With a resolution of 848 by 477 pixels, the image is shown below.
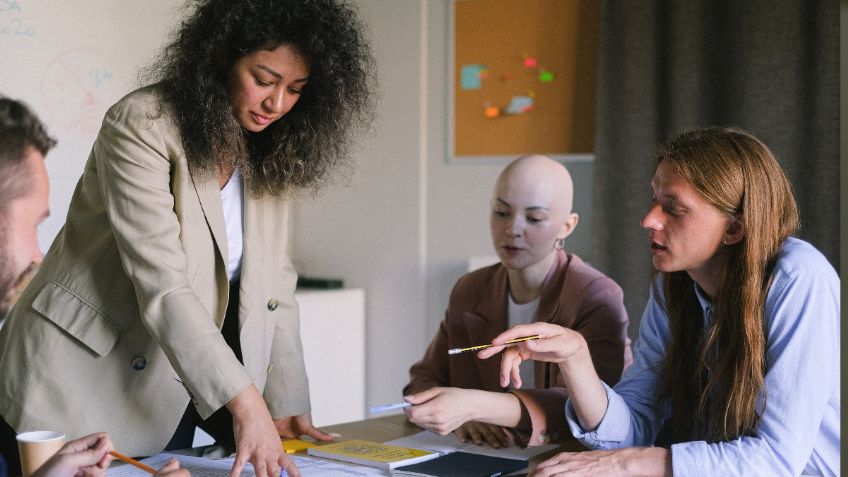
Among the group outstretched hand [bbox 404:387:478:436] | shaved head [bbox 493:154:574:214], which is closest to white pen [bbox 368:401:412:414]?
outstretched hand [bbox 404:387:478:436]

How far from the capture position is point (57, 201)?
315cm

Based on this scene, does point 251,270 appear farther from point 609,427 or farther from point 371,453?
point 609,427

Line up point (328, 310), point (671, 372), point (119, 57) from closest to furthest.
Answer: point (671, 372), point (119, 57), point (328, 310)

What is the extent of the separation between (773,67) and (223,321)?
207 centimetres

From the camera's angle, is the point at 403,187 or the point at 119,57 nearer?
the point at 119,57

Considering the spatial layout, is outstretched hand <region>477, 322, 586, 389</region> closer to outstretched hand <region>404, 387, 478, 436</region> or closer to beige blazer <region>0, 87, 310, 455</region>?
outstretched hand <region>404, 387, 478, 436</region>

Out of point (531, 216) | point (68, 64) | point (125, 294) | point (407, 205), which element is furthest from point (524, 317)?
point (68, 64)

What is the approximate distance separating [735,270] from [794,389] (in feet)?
0.72

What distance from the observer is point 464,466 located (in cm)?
158

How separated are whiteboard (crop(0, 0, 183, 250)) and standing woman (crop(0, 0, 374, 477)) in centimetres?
149

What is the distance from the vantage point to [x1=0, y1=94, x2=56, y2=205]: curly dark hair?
2.98m

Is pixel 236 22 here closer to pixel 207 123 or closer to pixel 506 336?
pixel 207 123

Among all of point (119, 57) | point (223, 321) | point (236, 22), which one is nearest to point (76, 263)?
point (223, 321)

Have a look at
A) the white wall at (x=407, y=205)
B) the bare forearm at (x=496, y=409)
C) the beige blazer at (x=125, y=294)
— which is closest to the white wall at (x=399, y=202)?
the white wall at (x=407, y=205)
